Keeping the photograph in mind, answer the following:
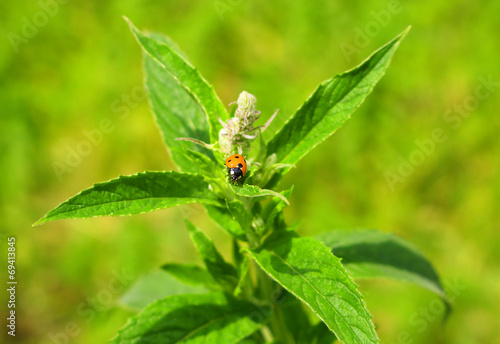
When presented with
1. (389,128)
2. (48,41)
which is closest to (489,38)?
(389,128)

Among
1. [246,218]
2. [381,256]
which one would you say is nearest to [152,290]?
[246,218]

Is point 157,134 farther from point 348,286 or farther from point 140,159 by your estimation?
point 348,286

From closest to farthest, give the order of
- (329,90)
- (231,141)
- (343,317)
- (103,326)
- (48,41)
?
1. (343,317)
2. (231,141)
3. (329,90)
4. (103,326)
5. (48,41)

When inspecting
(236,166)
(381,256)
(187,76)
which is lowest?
(381,256)

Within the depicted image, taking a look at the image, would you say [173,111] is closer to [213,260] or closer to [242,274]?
[213,260]

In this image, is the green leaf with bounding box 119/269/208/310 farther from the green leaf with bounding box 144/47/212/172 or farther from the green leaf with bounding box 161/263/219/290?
the green leaf with bounding box 144/47/212/172
